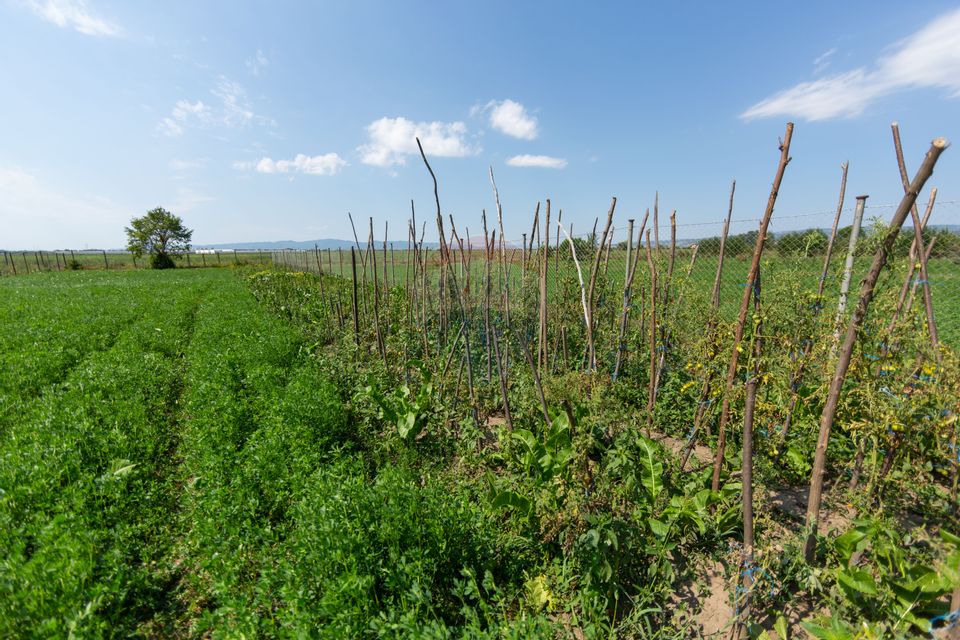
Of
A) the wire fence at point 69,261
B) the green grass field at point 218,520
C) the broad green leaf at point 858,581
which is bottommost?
the green grass field at point 218,520

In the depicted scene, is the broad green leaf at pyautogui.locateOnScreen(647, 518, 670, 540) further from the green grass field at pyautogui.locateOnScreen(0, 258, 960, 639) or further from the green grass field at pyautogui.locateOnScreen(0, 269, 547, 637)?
the green grass field at pyautogui.locateOnScreen(0, 269, 547, 637)

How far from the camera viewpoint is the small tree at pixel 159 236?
→ 42906 millimetres

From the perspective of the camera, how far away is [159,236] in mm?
44969

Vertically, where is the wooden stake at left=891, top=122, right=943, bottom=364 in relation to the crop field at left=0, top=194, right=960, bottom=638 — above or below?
above

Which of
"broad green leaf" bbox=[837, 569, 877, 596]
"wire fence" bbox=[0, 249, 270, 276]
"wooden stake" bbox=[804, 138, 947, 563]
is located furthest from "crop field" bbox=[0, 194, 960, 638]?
"wire fence" bbox=[0, 249, 270, 276]

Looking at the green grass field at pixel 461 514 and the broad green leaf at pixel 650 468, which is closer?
the green grass field at pixel 461 514

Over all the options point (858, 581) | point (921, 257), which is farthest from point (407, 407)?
point (921, 257)

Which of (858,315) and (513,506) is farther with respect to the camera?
(513,506)

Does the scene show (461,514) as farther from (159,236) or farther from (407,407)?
(159,236)

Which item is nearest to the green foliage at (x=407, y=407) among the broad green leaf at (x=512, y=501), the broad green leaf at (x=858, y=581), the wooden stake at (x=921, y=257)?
the broad green leaf at (x=512, y=501)

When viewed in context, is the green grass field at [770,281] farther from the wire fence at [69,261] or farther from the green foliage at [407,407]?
the wire fence at [69,261]

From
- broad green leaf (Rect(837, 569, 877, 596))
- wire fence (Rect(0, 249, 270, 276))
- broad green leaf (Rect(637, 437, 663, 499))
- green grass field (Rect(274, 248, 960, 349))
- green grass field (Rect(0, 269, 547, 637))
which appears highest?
wire fence (Rect(0, 249, 270, 276))

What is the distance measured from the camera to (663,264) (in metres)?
5.17

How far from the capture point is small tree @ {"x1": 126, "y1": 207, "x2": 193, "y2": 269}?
4291 cm
